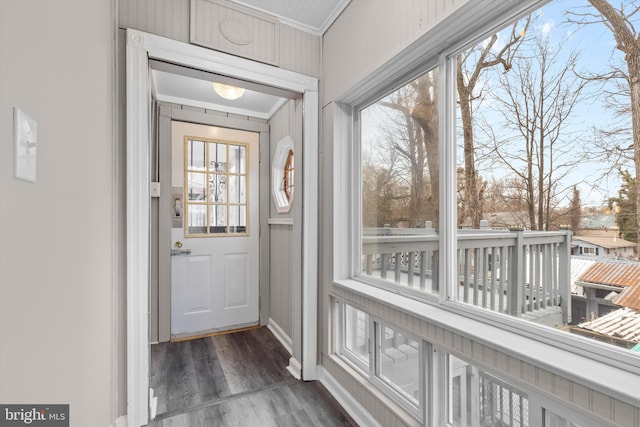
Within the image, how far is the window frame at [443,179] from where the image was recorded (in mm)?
938

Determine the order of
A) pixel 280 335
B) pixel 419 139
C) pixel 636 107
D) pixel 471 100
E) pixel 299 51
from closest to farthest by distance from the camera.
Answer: pixel 636 107 → pixel 471 100 → pixel 419 139 → pixel 299 51 → pixel 280 335

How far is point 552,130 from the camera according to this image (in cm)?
105

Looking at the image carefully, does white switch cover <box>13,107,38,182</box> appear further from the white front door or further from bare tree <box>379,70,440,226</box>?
the white front door

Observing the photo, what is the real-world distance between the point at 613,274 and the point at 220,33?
2314mm

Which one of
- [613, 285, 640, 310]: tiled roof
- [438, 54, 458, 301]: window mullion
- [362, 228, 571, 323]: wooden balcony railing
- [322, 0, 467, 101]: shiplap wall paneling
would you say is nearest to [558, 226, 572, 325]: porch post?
[362, 228, 571, 323]: wooden balcony railing

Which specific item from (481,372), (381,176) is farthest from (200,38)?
(481,372)

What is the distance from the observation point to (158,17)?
5.92 feet

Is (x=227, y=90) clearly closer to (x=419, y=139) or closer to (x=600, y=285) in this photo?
(x=419, y=139)

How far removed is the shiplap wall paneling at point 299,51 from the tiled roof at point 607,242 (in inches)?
77.5

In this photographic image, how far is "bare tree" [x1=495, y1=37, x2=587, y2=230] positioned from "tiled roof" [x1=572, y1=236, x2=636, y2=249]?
125 mm

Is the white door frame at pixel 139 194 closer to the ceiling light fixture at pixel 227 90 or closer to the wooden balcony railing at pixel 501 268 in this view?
the ceiling light fixture at pixel 227 90

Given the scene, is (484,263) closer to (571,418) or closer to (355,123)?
(571,418)

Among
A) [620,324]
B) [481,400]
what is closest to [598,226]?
[620,324]

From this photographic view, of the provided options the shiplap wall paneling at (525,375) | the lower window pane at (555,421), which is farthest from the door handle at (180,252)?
the lower window pane at (555,421)
